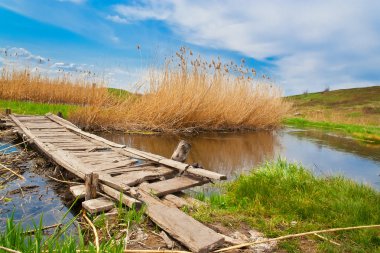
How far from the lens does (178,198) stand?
4.28 m

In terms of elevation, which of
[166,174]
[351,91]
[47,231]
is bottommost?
[47,231]

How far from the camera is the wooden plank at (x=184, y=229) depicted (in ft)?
9.60

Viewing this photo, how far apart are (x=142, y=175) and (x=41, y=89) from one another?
14.2 m

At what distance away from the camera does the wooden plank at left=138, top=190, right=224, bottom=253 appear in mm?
2926

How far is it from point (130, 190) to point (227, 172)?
3.30m

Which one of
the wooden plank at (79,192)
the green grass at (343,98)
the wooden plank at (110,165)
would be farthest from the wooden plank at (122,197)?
the green grass at (343,98)

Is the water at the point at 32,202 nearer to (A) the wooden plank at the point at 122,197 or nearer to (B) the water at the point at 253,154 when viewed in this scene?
(A) the wooden plank at the point at 122,197

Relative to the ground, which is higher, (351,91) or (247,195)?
(351,91)

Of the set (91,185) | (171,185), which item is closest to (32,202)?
(91,185)

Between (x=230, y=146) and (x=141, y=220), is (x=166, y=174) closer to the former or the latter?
(x=141, y=220)

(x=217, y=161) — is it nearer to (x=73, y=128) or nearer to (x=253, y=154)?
(x=253, y=154)

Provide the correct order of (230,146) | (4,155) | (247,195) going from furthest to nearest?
1. (230,146)
2. (4,155)
3. (247,195)

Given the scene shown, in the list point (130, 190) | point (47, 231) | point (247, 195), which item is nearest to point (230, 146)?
point (247, 195)

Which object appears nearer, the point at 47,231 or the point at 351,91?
the point at 47,231
